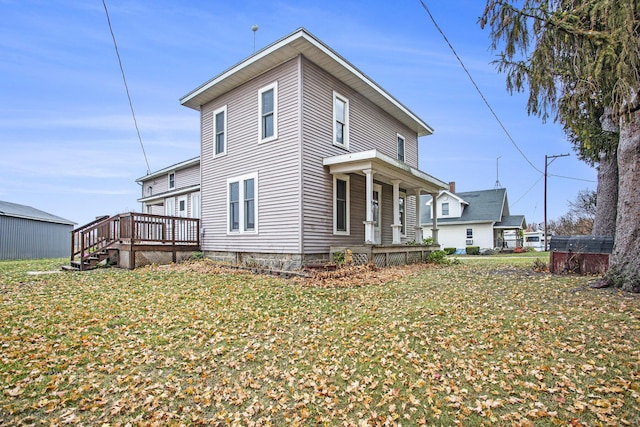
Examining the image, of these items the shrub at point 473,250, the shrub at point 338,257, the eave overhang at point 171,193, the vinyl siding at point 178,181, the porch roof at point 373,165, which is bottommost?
the shrub at point 473,250

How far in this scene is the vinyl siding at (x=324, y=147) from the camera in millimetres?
10375

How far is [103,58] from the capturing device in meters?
12.1

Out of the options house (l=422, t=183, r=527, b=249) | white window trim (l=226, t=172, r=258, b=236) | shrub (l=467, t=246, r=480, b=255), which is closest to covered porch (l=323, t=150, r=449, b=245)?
white window trim (l=226, t=172, r=258, b=236)

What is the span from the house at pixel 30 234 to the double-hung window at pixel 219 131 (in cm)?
1655

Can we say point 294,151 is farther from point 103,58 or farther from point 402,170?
point 103,58

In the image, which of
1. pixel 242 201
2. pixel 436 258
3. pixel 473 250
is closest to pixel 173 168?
pixel 242 201

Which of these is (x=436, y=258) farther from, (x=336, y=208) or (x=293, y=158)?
(x=293, y=158)

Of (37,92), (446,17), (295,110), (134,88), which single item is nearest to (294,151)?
(295,110)

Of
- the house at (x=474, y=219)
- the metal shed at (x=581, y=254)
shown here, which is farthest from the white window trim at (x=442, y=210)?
the metal shed at (x=581, y=254)

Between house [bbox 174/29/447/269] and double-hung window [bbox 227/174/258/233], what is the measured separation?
4cm

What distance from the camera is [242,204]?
39.2 feet

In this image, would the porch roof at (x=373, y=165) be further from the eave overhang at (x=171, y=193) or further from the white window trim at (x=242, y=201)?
the eave overhang at (x=171, y=193)

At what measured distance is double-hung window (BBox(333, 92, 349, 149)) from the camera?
11.7m

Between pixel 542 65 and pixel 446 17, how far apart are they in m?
4.34
